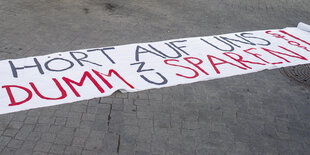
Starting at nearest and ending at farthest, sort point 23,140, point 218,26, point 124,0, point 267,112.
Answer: point 23,140 → point 267,112 → point 218,26 → point 124,0

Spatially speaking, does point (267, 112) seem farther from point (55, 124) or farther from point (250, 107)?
point (55, 124)

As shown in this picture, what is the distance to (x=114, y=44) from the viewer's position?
5.94 metres

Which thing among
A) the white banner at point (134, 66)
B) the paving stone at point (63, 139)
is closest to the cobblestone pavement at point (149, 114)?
the paving stone at point (63, 139)

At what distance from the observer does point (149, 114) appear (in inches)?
164

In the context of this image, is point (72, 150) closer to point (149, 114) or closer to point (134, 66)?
point (149, 114)

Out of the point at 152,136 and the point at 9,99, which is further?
the point at 9,99

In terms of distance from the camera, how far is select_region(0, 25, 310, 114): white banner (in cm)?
437

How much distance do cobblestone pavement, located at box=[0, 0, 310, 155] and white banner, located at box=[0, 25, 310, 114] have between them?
0.21 meters

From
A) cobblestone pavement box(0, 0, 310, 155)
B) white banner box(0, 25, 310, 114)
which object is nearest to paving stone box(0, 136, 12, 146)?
cobblestone pavement box(0, 0, 310, 155)

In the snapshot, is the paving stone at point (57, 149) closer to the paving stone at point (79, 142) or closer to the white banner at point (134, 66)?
the paving stone at point (79, 142)

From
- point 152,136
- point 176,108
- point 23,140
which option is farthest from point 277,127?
point 23,140

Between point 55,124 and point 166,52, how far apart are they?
257 cm

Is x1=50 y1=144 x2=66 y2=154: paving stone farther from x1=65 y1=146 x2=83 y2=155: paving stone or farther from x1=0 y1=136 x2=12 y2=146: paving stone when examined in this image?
x1=0 y1=136 x2=12 y2=146: paving stone

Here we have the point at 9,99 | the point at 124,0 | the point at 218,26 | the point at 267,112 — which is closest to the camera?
the point at 9,99
